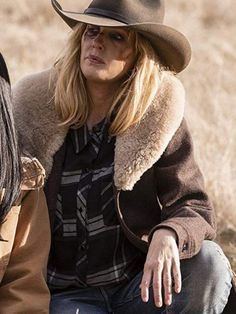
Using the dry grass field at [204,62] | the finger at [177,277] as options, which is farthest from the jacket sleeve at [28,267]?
the dry grass field at [204,62]

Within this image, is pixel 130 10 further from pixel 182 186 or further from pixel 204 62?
pixel 204 62

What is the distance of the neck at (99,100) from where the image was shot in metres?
3.95

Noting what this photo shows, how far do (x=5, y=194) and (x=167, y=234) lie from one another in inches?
24.8

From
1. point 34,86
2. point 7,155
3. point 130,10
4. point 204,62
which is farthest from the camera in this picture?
point 204,62

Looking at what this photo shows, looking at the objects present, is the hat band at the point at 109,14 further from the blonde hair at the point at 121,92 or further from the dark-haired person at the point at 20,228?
the dark-haired person at the point at 20,228

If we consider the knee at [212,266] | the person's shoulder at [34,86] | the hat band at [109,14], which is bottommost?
the knee at [212,266]

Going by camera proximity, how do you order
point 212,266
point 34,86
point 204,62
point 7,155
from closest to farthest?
1. point 7,155
2. point 212,266
3. point 34,86
4. point 204,62

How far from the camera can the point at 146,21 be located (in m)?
3.89

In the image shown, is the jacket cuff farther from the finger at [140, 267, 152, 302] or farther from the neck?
the neck

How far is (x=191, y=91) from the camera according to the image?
905 cm

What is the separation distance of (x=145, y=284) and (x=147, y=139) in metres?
0.62

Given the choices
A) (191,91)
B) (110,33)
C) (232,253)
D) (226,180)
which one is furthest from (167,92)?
(191,91)

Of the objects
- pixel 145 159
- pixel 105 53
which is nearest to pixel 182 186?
pixel 145 159

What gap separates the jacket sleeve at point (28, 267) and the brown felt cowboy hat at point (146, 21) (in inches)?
28.6
